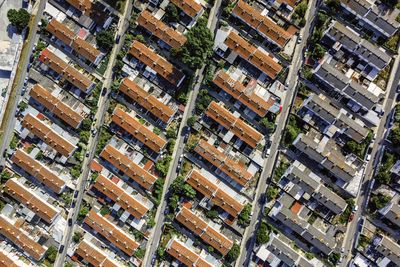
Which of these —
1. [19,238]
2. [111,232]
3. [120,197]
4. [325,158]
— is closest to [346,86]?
[325,158]

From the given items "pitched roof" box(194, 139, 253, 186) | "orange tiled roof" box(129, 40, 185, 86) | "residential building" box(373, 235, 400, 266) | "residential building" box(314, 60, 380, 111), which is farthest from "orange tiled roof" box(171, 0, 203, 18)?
"residential building" box(373, 235, 400, 266)

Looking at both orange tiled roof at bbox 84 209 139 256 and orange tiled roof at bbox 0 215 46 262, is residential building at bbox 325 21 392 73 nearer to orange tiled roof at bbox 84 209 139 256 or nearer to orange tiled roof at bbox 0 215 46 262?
orange tiled roof at bbox 84 209 139 256

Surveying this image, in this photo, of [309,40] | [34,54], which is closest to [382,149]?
[309,40]

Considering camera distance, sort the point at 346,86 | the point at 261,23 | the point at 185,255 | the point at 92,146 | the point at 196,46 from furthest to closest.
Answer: the point at 92,146
the point at 185,255
the point at 261,23
the point at 346,86
the point at 196,46

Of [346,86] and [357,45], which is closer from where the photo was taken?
[357,45]

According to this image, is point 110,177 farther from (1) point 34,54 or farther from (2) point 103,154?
(1) point 34,54

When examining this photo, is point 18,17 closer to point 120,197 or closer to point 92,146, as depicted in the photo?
point 92,146

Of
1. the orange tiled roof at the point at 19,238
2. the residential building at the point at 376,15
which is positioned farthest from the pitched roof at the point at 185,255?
the residential building at the point at 376,15
